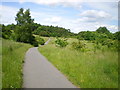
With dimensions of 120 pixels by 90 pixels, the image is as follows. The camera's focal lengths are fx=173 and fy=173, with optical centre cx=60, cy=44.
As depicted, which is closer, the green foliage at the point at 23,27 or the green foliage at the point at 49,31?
the green foliage at the point at 23,27

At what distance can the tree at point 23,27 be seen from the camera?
5814cm

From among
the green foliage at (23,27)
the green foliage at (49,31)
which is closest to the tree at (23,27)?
the green foliage at (23,27)

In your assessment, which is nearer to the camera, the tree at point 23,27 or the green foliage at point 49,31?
the tree at point 23,27

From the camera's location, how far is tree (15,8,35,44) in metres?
58.1

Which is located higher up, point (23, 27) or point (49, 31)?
point (49, 31)

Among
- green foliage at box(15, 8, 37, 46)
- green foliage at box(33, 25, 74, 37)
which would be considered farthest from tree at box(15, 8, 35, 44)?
green foliage at box(33, 25, 74, 37)

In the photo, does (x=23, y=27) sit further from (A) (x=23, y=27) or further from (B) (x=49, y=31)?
(B) (x=49, y=31)

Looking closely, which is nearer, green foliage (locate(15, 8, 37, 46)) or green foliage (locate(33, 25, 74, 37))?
green foliage (locate(15, 8, 37, 46))

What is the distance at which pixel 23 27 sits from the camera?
5788 centimetres

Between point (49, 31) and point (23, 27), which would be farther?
point (49, 31)

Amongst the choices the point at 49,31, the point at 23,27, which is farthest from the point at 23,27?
the point at 49,31

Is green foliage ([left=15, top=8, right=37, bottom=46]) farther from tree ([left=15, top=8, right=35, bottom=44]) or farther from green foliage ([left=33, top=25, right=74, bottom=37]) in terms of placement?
green foliage ([left=33, top=25, right=74, bottom=37])

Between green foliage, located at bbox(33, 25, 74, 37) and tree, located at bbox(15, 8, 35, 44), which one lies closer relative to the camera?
tree, located at bbox(15, 8, 35, 44)

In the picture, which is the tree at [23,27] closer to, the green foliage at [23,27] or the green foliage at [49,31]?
the green foliage at [23,27]
